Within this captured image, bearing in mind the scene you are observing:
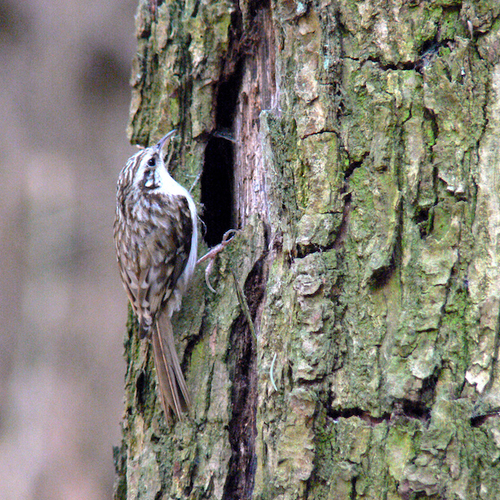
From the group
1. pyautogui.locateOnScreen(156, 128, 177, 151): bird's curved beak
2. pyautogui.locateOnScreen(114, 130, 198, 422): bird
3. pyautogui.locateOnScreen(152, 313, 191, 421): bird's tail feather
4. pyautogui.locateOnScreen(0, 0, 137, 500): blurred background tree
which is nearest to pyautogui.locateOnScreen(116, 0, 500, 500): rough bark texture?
pyautogui.locateOnScreen(152, 313, 191, 421): bird's tail feather

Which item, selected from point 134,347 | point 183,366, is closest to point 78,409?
point 134,347

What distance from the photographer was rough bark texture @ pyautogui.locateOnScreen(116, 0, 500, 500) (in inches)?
49.7

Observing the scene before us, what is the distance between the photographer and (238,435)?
1736 millimetres

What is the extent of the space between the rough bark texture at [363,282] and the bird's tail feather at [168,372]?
0.05 m

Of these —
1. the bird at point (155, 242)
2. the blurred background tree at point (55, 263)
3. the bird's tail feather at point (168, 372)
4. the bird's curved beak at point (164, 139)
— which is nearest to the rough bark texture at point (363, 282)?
the bird's tail feather at point (168, 372)

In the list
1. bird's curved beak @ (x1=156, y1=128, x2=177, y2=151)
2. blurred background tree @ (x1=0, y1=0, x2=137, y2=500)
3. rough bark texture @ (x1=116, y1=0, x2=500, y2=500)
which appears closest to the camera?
rough bark texture @ (x1=116, y1=0, x2=500, y2=500)

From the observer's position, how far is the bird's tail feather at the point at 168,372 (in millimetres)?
1829

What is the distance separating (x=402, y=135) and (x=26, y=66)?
2314 mm

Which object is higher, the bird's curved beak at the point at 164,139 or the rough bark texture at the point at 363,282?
the bird's curved beak at the point at 164,139

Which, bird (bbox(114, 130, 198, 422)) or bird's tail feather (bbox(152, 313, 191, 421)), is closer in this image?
bird's tail feather (bbox(152, 313, 191, 421))

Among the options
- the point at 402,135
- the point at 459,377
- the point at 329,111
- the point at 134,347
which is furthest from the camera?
the point at 134,347

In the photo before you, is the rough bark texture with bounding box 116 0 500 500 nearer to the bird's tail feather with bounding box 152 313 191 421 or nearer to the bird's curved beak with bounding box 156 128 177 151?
the bird's tail feather with bounding box 152 313 191 421

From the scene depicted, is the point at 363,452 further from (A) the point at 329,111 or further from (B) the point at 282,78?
(B) the point at 282,78

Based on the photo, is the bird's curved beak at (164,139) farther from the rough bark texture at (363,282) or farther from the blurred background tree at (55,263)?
the blurred background tree at (55,263)
